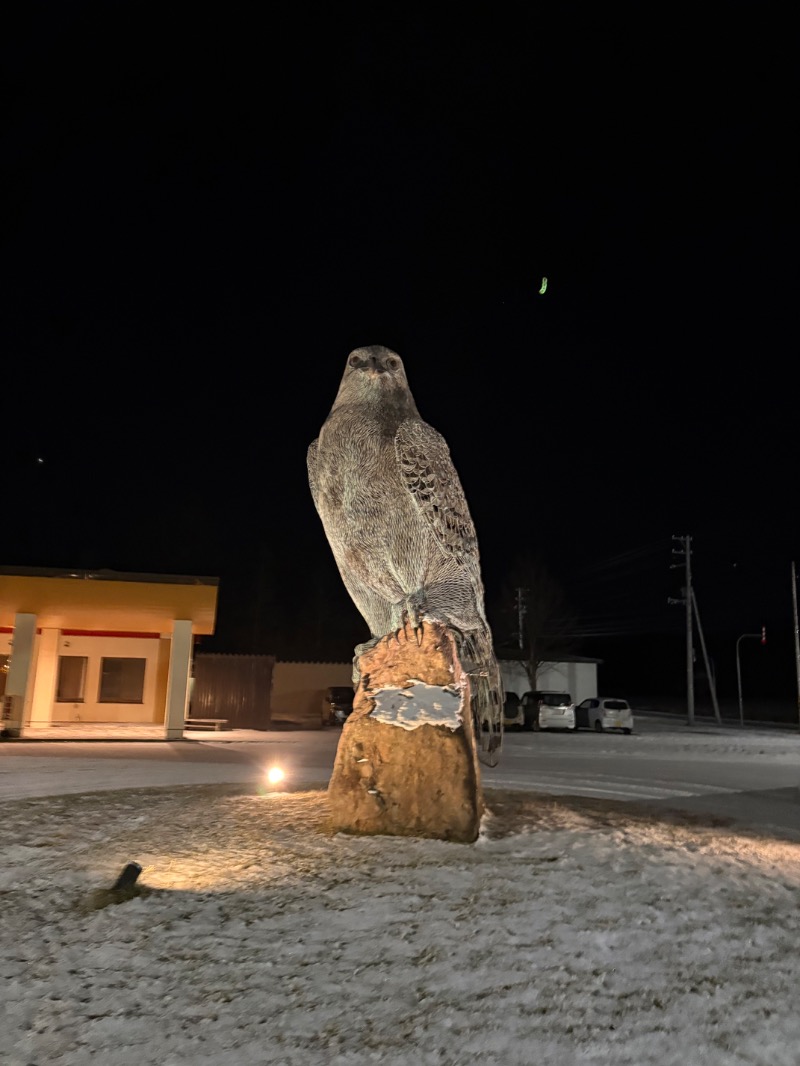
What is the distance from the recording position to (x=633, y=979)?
9.93ft

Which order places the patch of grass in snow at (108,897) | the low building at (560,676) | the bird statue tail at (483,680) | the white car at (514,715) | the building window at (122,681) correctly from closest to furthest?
the patch of grass in snow at (108,897) < the bird statue tail at (483,680) < the building window at (122,681) < the white car at (514,715) < the low building at (560,676)

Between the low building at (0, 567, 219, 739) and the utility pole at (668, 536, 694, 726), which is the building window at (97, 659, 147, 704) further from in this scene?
the utility pole at (668, 536, 694, 726)

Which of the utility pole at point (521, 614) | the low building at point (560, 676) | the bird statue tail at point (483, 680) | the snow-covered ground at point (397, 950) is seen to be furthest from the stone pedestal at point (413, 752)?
the utility pole at point (521, 614)

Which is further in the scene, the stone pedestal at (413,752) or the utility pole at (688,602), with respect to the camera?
the utility pole at (688,602)

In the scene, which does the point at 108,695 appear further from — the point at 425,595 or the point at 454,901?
the point at 454,901

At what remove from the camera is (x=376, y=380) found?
19.9 feet

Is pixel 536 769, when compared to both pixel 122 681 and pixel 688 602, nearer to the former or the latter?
pixel 122 681

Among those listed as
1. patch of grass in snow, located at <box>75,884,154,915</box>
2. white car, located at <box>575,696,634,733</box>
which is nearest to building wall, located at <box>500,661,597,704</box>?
white car, located at <box>575,696,634,733</box>

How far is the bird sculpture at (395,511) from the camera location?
570 centimetres

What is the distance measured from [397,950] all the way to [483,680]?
3.18 meters

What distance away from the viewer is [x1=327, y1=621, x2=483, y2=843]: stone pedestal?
5.19 m

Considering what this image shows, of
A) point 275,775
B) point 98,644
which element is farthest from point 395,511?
point 98,644

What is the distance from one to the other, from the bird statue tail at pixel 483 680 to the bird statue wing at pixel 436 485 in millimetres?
589

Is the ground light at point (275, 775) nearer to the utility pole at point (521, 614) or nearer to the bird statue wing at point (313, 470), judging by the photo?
the bird statue wing at point (313, 470)
